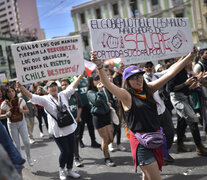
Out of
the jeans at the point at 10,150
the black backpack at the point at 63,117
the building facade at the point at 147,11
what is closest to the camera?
the jeans at the point at 10,150

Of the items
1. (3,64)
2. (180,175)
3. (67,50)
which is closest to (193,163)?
(180,175)

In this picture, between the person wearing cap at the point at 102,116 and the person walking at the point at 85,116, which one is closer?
the person wearing cap at the point at 102,116

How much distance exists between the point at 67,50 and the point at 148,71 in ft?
5.49

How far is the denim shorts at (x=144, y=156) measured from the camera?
2650 millimetres

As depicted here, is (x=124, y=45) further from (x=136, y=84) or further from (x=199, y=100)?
(x=199, y=100)

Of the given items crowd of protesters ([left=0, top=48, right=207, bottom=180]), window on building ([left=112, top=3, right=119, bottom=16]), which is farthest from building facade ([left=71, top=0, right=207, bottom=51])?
crowd of protesters ([left=0, top=48, right=207, bottom=180])

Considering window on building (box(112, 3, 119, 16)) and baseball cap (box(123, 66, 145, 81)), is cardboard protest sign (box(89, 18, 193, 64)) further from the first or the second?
window on building (box(112, 3, 119, 16))

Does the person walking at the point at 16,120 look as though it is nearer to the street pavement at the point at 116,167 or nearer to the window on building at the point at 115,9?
the street pavement at the point at 116,167

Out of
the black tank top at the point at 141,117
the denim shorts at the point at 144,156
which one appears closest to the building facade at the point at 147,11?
the black tank top at the point at 141,117

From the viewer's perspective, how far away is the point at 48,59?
4.19 metres

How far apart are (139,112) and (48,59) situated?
216 cm

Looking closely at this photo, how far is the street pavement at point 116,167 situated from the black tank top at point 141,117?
5.13 feet

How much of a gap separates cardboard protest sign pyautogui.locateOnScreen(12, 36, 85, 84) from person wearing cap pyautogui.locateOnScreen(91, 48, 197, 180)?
4.68 feet

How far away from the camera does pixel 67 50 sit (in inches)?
167
